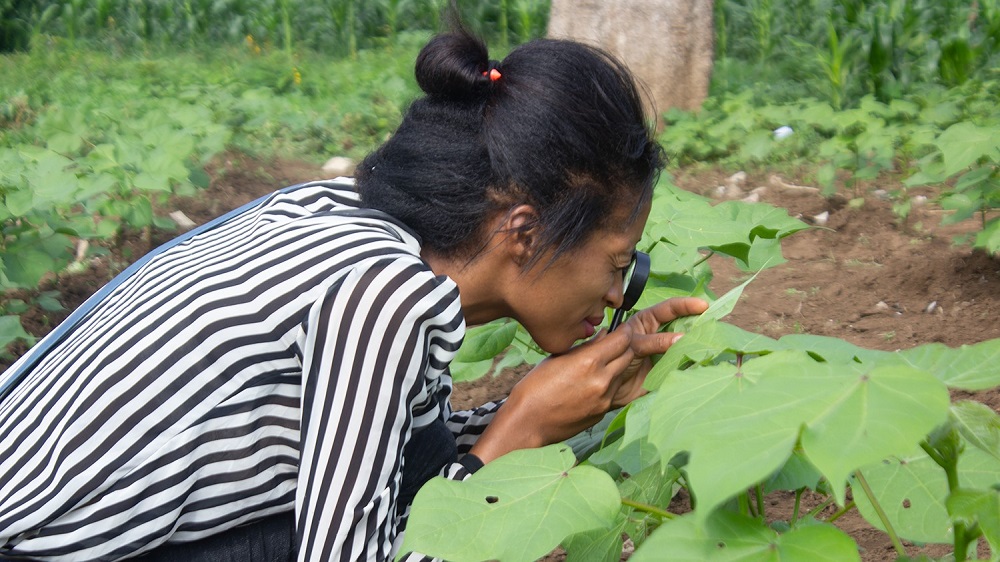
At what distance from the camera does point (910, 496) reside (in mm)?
1245

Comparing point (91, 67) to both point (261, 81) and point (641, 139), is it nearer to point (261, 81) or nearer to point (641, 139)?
point (261, 81)

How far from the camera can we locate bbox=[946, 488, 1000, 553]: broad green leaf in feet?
3.12

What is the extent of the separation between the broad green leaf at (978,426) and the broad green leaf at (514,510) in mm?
363

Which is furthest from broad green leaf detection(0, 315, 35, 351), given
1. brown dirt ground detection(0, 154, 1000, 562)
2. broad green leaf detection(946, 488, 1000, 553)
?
broad green leaf detection(946, 488, 1000, 553)

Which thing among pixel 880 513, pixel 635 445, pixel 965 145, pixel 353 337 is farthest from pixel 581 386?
pixel 965 145

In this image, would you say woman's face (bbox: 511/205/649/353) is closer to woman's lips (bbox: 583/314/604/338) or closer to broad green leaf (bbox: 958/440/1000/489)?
woman's lips (bbox: 583/314/604/338)

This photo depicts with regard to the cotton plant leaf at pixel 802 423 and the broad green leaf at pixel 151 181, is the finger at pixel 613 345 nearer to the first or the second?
the cotton plant leaf at pixel 802 423

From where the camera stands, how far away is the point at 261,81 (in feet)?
25.0

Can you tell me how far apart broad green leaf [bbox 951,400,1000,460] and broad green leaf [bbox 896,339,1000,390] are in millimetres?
24

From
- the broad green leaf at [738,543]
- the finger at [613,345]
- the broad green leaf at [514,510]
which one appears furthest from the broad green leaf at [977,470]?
the finger at [613,345]

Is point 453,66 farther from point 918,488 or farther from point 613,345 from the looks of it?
point 918,488

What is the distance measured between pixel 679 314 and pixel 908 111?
354 centimetres

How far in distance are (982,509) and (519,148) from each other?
0.95 metres

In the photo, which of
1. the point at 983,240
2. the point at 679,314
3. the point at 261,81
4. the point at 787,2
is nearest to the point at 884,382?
the point at 679,314
